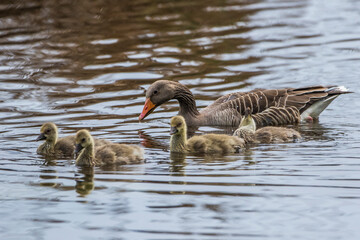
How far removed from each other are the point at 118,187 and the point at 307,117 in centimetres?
604

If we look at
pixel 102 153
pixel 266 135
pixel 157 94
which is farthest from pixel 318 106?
pixel 102 153

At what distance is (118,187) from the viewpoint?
9.55 meters

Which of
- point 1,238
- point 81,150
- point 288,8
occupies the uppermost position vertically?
point 288,8

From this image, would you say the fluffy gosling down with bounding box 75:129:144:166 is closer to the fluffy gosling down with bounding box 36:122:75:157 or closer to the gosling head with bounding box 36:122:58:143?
the fluffy gosling down with bounding box 36:122:75:157

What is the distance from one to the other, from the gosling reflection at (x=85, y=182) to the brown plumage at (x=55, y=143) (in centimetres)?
90

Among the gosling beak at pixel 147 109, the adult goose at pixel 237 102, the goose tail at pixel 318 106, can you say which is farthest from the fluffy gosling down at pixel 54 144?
the goose tail at pixel 318 106

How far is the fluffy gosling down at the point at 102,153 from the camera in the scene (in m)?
10.6

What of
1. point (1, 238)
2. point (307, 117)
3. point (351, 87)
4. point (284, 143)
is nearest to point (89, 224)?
point (1, 238)

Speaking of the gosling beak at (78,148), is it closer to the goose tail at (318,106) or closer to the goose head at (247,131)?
the goose head at (247,131)

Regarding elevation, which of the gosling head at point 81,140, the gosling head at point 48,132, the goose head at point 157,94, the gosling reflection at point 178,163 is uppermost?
the goose head at point 157,94

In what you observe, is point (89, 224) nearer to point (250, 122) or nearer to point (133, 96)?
point (250, 122)

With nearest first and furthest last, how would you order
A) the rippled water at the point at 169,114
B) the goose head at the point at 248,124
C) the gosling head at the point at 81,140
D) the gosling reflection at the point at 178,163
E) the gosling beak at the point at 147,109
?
the rippled water at the point at 169,114 < the gosling reflection at the point at 178,163 < the gosling head at the point at 81,140 < the goose head at the point at 248,124 < the gosling beak at the point at 147,109

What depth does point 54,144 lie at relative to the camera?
37.6ft

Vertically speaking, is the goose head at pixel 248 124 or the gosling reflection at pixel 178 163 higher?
the goose head at pixel 248 124
